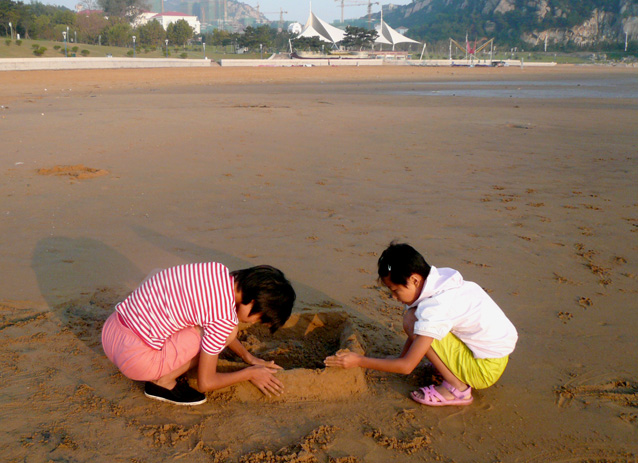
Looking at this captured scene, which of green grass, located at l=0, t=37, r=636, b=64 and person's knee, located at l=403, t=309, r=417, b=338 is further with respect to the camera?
green grass, located at l=0, t=37, r=636, b=64

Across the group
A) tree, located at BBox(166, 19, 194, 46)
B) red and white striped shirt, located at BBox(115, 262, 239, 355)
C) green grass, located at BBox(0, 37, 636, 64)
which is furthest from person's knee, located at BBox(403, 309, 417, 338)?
tree, located at BBox(166, 19, 194, 46)

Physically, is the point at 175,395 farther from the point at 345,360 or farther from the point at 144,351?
the point at 345,360

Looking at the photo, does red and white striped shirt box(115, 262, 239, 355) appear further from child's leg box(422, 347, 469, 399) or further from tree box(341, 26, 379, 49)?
tree box(341, 26, 379, 49)

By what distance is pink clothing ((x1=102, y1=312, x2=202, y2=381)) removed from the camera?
2514 mm

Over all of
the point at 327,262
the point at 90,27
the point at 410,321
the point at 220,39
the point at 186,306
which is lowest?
the point at 327,262

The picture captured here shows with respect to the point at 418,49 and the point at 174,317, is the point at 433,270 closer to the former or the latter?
the point at 174,317

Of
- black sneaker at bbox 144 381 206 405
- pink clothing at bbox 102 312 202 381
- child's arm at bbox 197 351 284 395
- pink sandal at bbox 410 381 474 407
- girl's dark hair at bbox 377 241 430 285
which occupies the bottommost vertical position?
pink sandal at bbox 410 381 474 407

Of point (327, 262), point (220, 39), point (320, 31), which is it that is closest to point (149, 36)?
point (220, 39)

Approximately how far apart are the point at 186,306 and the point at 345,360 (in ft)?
2.72

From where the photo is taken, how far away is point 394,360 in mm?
2600

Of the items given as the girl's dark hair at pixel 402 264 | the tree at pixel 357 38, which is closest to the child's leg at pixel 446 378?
the girl's dark hair at pixel 402 264

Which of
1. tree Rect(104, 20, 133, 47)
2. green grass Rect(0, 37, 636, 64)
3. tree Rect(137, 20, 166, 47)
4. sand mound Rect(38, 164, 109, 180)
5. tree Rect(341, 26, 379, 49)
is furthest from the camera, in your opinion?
tree Rect(341, 26, 379, 49)

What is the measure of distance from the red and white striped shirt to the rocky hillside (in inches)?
4028

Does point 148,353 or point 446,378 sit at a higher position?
point 148,353
